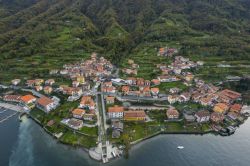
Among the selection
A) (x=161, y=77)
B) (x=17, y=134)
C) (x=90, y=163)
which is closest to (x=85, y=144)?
(x=90, y=163)

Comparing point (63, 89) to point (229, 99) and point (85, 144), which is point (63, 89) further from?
point (229, 99)

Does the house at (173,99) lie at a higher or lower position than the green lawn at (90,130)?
higher

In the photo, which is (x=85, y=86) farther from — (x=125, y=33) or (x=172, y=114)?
(x=125, y=33)

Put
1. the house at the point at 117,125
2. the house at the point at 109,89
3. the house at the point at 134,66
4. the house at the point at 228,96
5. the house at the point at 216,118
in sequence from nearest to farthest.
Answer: the house at the point at 117,125, the house at the point at 216,118, the house at the point at 228,96, the house at the point at 109,89, the house at the point at 134,66

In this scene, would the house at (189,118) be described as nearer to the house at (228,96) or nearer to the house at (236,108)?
the house at (236,108)

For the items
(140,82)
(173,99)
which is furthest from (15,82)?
(173,99)

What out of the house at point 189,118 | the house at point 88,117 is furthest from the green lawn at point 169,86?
the house at point 88,117
